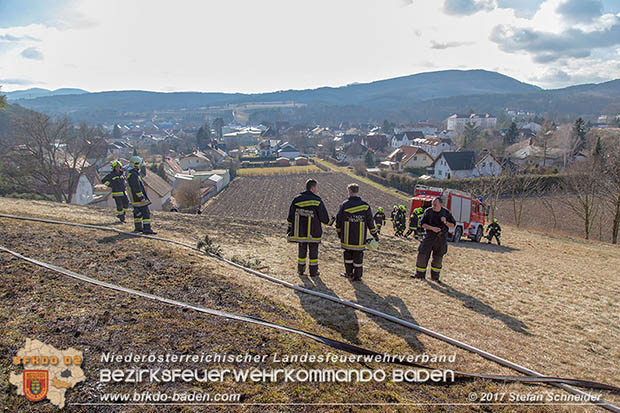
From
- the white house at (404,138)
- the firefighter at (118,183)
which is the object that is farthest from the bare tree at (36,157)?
the white house at (404,138)

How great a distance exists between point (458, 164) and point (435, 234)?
61631 mm

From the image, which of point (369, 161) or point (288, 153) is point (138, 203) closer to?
point (369, 161)

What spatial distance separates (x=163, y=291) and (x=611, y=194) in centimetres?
3559

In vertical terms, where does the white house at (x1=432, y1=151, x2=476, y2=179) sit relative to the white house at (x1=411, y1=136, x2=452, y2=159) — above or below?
below

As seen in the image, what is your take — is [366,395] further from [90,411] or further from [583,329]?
[583,329]

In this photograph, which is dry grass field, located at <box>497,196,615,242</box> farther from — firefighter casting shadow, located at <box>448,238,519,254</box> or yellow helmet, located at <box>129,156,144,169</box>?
yellow helmet, located at <box>129,156,144,169</box>

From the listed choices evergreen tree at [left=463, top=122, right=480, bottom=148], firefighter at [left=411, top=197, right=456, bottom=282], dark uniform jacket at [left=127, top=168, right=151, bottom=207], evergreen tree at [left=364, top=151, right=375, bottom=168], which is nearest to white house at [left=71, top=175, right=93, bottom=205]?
dark uniform jacket at [left=127, top=168, right=151, bottom=207]

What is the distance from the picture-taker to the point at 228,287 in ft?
20.9

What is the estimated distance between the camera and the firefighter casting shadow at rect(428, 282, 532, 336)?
690 cm

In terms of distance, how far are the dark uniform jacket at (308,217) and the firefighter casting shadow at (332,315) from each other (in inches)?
49.3

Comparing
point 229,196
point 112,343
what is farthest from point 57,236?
point 229,196

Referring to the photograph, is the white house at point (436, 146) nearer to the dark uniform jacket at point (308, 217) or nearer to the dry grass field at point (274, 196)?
the dry grass field at point (274, 196)

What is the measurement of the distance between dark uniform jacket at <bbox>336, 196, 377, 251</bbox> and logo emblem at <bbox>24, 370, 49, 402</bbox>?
18.7ft

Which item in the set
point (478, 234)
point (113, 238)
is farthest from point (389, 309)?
point (478, 234)
